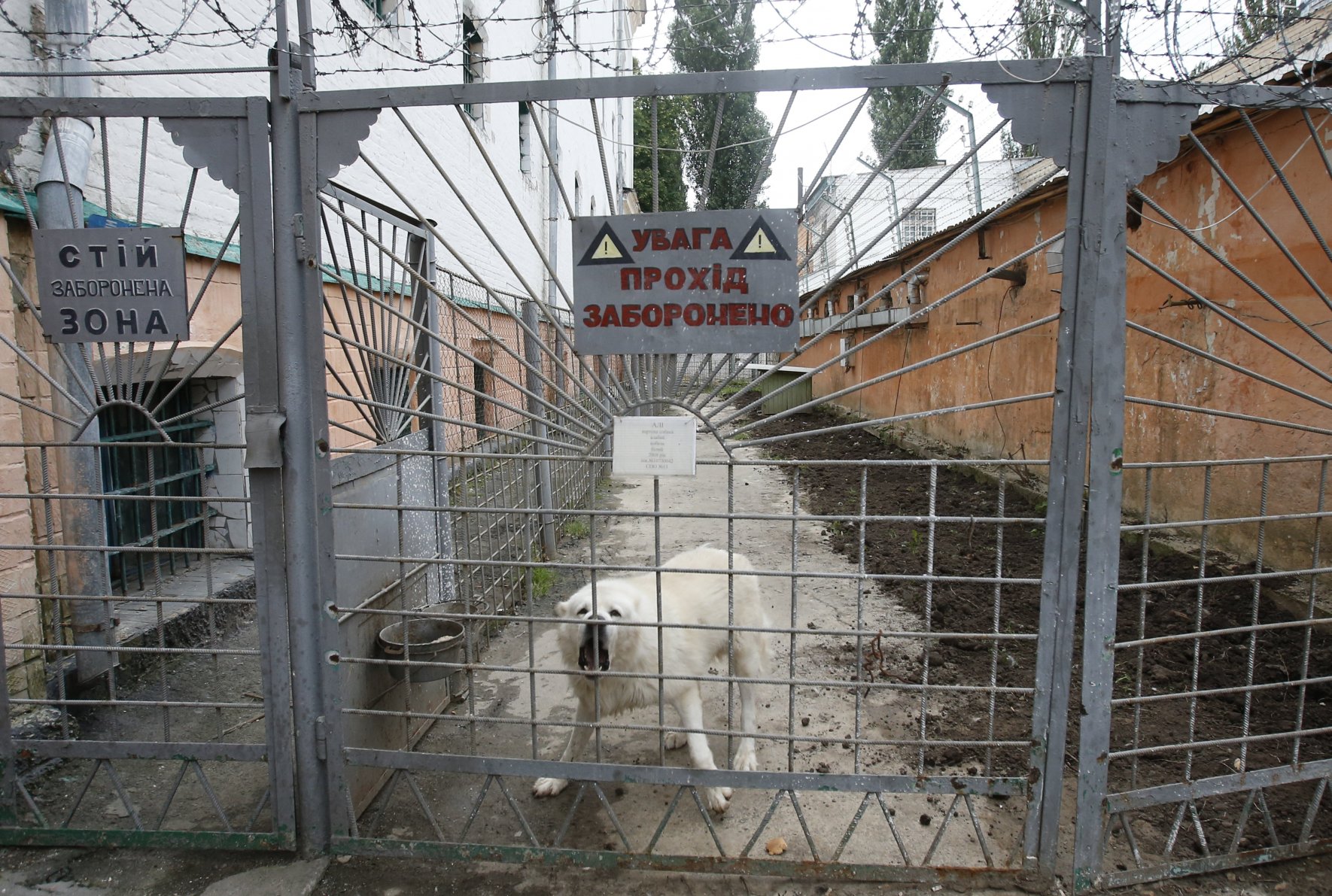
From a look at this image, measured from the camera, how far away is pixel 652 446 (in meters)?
2.88

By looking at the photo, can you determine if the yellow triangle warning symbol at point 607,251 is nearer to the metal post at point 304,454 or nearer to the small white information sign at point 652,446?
the small white information sign at point 652,446

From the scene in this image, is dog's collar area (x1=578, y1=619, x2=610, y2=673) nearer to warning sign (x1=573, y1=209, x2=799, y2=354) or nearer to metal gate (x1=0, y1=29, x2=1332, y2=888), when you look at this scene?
metal gate (x1=0, y1=29, x2=1332, y2=888)

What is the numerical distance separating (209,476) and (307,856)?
11.9 ft

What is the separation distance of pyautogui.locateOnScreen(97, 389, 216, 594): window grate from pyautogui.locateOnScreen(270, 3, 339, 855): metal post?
2.11 meters

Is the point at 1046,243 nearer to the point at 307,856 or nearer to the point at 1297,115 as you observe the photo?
the point at 307,856

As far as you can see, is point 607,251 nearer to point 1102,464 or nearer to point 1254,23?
point 1102,464

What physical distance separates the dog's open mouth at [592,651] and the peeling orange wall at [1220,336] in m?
1.48

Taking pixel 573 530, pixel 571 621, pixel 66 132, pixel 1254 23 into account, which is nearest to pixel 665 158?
pixel 573 530

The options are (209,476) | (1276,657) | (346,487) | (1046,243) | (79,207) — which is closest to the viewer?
(1046,243)

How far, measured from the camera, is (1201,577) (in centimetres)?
288

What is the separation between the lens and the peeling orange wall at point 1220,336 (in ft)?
17.0

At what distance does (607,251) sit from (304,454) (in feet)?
4.47

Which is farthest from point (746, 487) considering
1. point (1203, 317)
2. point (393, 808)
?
point (393, 808)

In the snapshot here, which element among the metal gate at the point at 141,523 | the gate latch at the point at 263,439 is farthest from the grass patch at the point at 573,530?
the gate latch at the point at 263,439
